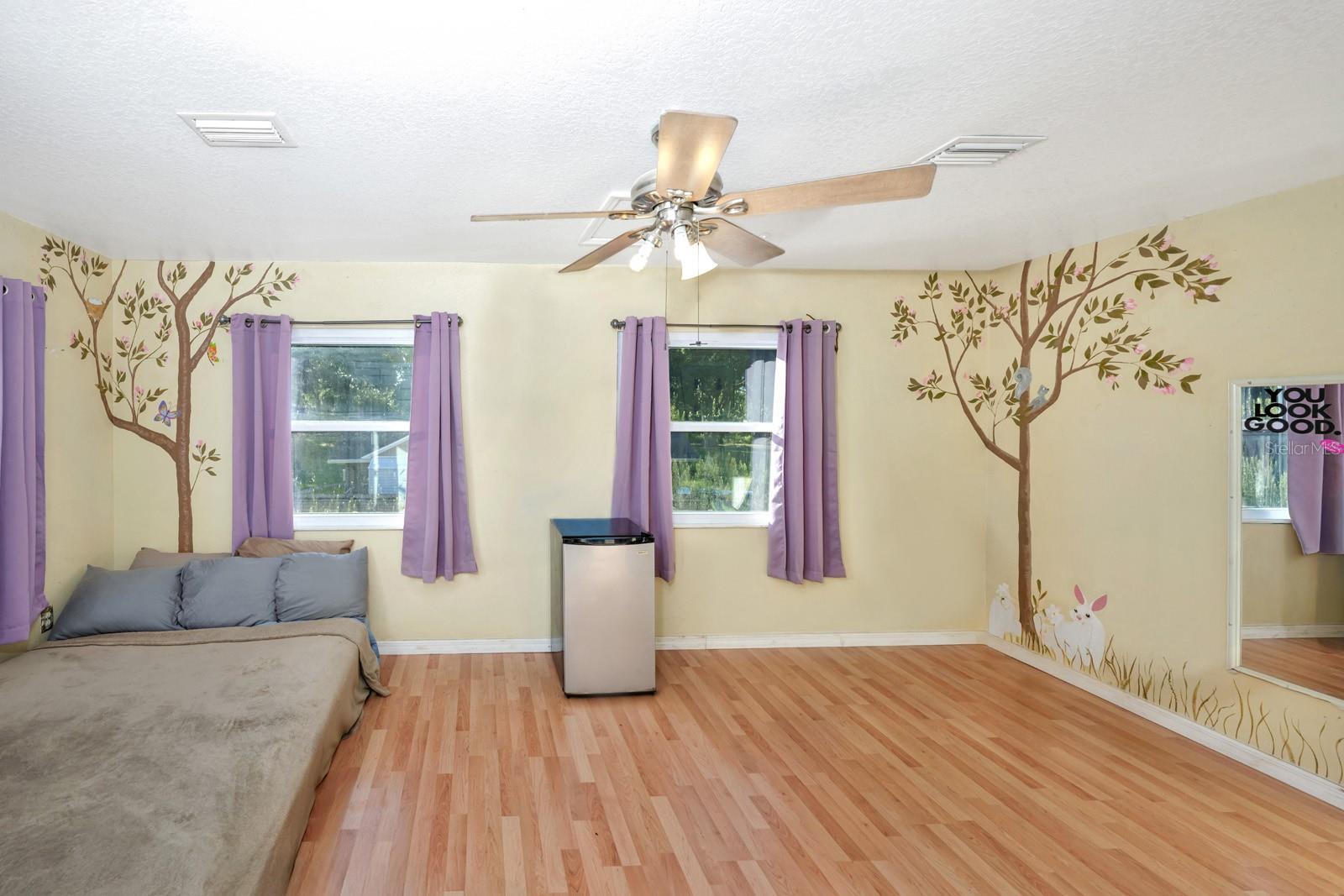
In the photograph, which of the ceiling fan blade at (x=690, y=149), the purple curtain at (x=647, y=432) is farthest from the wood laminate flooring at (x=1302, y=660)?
the ceiling fan blade at (x=690, y=149)

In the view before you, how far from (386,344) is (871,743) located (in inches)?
136

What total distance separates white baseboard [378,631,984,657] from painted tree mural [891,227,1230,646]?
0.63m

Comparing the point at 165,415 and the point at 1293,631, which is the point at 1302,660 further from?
the point at 165,415

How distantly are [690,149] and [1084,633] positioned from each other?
3668mm

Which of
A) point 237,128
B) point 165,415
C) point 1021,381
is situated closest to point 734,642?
point 1021,381

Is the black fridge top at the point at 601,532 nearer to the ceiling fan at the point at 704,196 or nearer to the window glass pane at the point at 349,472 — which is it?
the window glass pane at the point at 349,472

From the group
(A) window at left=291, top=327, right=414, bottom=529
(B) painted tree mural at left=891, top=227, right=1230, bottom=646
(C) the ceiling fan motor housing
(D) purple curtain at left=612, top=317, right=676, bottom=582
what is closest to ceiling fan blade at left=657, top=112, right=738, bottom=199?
(C) the ceiling fan motor housing

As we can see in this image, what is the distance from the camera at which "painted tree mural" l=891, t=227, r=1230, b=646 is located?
370cm

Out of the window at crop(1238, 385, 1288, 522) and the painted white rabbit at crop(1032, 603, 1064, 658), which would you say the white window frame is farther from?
the painted white rabbit at crop(1032, 603, 1064, 658)

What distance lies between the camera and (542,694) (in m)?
3.96

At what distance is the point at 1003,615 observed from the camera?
484 cm

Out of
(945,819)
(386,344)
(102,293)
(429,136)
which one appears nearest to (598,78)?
(429,136)

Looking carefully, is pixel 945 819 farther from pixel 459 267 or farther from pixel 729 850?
pixel 459 267

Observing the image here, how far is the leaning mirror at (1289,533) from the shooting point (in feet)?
9.69
